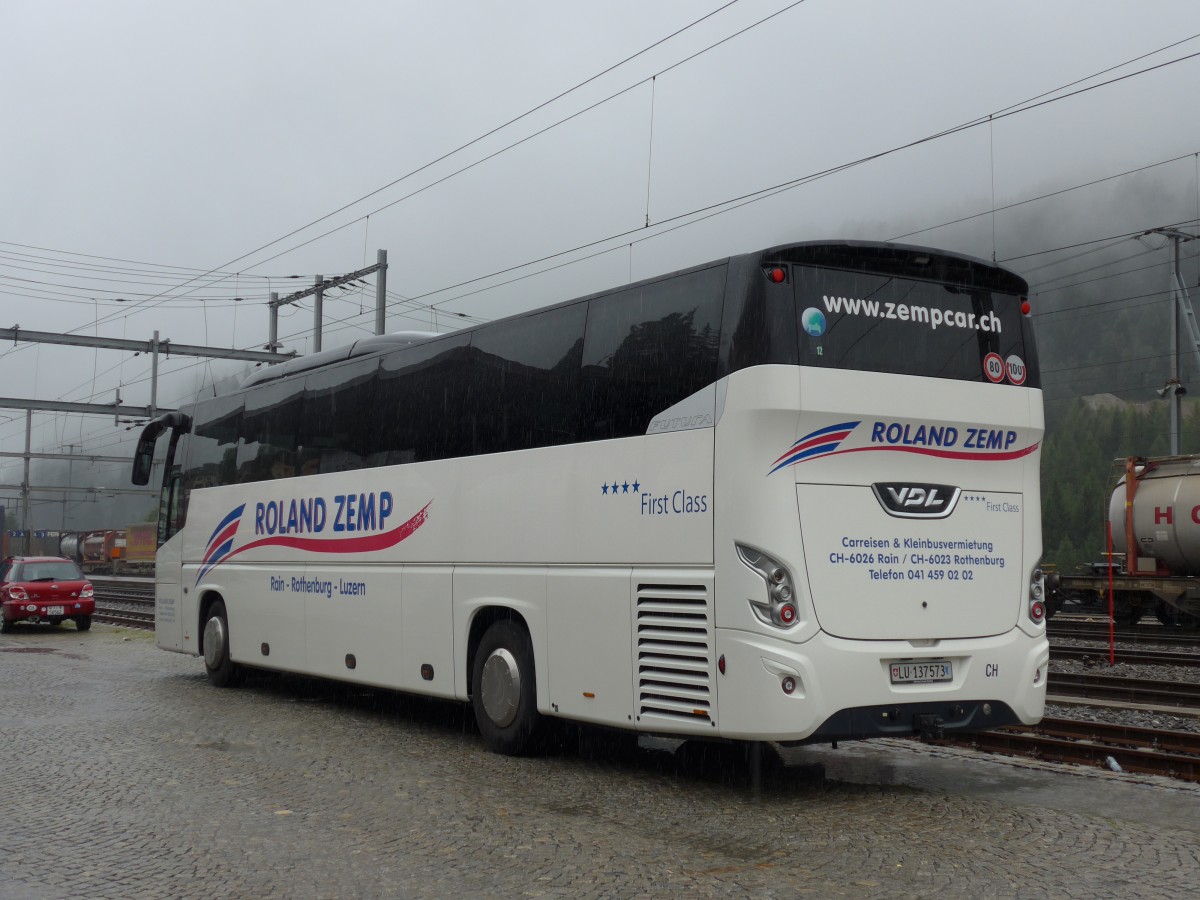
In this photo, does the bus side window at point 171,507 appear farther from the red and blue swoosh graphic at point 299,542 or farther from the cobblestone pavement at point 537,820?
the cobblestone pavement at point 537,820

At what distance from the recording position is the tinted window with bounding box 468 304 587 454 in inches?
364

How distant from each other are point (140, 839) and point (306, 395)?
6.83m

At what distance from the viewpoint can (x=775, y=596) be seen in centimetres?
755

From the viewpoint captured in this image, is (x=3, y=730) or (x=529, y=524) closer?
(x=529, y=524)

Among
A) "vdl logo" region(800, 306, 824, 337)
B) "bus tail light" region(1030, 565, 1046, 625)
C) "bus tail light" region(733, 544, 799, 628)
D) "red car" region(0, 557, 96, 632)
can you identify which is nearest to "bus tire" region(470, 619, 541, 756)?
"bus tail light" region(733, 544, 799, 628)

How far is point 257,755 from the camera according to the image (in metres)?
9.59

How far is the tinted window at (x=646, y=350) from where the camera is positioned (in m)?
8.10

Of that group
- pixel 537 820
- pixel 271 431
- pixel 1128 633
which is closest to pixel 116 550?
pixel 1128 633

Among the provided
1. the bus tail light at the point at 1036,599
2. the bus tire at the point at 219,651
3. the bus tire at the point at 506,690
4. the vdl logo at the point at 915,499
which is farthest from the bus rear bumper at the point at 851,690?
the bus tire at the point at 219,651

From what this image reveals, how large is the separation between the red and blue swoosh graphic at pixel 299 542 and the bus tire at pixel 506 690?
148 centimetres

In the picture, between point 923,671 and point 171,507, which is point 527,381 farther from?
point 171,507

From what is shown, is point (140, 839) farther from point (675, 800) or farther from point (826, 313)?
point (826, 313)

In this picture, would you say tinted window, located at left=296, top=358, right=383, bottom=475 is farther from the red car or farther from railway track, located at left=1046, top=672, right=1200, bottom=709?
the red car

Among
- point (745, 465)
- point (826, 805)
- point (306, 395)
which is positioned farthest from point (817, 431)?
point (306, 395)
